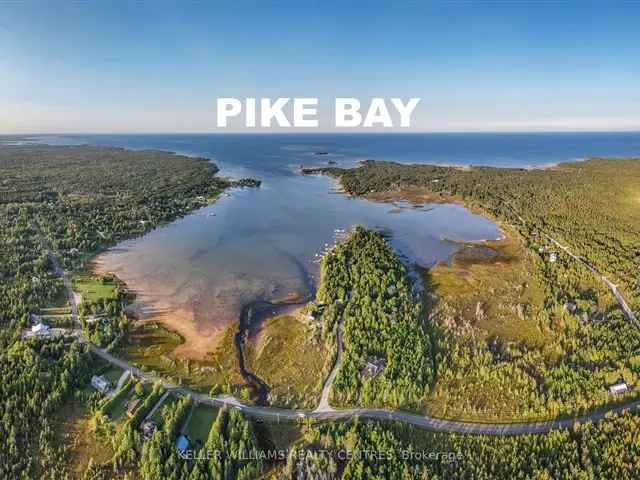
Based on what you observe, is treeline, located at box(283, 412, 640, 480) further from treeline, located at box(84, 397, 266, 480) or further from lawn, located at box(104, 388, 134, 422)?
lawn, located at box(104, 388, 134, 422)

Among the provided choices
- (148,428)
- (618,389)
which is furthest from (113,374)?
(618,389)

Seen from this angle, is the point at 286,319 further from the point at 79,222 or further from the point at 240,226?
the point at 79,222

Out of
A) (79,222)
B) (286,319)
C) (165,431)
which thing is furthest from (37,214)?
(165,431)

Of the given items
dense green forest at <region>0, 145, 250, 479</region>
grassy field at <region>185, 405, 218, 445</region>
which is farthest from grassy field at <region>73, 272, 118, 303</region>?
grassy field at <region>185, 405, 218, 445</region>

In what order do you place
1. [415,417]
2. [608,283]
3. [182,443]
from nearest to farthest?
[182,443]
[415,417]
[608,283]

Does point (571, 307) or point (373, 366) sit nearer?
point (373, 366)

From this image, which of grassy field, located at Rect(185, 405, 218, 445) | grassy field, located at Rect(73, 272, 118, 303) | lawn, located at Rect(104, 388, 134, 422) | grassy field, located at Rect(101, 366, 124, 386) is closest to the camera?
grassy field, located at Rect(185, 405, 218, 445)

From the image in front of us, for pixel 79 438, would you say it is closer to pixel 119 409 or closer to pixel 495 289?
pixel 119 409
